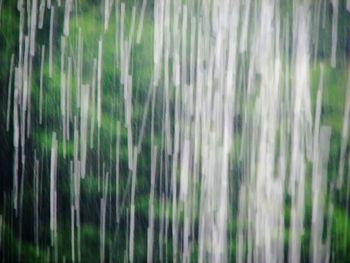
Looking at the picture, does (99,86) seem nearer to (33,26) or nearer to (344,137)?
(33,26)

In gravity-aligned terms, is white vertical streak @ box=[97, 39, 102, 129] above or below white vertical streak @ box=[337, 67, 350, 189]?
above

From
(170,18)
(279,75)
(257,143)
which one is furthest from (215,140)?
(170,18)

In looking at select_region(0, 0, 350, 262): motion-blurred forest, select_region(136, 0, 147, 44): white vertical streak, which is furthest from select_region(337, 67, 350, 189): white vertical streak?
select_region(136, 0, 147, 44): white vertical streak

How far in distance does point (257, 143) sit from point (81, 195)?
51 centimetres

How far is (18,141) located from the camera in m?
1.32

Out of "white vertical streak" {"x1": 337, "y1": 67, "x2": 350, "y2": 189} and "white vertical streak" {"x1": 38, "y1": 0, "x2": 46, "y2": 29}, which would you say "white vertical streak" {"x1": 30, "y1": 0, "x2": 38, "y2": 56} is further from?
"white vertical streak" {"x1": 337, "y1": 67, "x2": 350, "y2": 189}

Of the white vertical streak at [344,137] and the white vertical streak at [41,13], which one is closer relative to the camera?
the white vertical streak at [344,137]

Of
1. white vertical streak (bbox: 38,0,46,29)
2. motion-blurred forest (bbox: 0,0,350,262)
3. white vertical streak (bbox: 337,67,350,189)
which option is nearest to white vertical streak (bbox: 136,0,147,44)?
motion-blurred forest (bbox: 0,0,350,262)

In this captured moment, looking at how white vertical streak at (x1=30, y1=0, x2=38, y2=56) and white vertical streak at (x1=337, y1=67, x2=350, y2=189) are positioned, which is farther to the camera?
white vertical streak at (x1=30, y1=0, x2=38, y2=56)

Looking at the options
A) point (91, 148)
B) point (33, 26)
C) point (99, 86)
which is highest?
point (33, 26)

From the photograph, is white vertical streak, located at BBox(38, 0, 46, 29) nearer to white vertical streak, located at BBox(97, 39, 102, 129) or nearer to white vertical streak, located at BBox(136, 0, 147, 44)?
white vertical streak, located at BBox(97, 39, 102, 129)

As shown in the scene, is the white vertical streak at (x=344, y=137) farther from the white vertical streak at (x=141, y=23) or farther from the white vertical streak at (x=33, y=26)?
the white vertical streak at (x=33, y=26)

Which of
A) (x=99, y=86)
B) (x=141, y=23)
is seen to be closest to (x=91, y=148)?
(x=99, y=86)

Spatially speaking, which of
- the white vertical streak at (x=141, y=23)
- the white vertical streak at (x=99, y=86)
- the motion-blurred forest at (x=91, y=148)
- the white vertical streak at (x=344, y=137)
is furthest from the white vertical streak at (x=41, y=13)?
the white vertical streak at (x=344, y=137)
